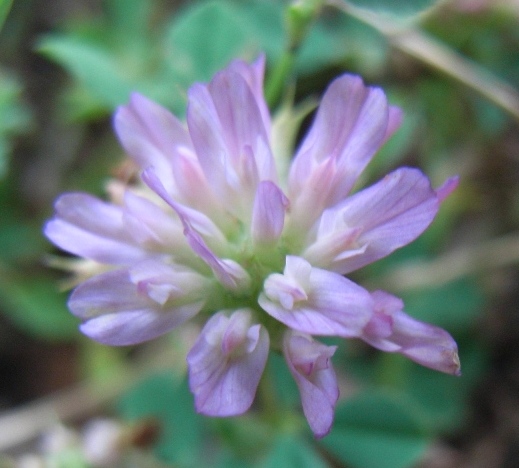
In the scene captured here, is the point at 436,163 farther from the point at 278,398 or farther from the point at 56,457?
the point at 56,457

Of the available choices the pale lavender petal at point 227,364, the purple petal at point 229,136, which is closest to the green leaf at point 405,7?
the purple petal at point 229,136

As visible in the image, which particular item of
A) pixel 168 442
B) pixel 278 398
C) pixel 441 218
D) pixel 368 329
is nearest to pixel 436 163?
pixel 441 218

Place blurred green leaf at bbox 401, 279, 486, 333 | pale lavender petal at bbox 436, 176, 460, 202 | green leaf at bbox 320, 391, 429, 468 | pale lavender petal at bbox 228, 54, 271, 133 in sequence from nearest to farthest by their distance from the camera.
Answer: pale lavender petal at bbox 436, 176, 460, 202
pale lavender petal at bbox 228, 54, 271, 133
green leaf at bbox 320, 391, 429, 468
blurred green leaf at bbox 401, 279, 486, 333

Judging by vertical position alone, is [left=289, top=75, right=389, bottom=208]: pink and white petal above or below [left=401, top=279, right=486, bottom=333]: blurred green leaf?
above

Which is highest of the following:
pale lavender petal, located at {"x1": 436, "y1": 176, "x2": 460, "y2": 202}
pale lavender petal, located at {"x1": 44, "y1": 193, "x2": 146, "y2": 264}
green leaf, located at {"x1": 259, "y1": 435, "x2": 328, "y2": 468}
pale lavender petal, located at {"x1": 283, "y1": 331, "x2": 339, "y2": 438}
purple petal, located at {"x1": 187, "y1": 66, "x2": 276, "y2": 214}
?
pale lavender petal, located at {"x1": 436, "y1": 176, "x2": 460, "y2": 202}

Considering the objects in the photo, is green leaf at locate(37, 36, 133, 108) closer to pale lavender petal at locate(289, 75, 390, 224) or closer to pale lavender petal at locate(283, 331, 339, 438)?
pale lavender petal at locate(289, 75, 390, 224)

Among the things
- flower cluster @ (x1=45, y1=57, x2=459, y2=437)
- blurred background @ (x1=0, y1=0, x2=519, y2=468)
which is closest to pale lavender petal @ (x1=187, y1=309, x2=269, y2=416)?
flower cluster @ (x1=45, y1=57, x2=459, y2=437)

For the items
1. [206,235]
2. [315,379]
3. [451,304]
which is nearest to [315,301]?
[315,379]

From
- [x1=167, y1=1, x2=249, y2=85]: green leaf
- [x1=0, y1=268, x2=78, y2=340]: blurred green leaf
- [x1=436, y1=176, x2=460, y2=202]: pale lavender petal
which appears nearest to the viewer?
[x1=436, y1=176, x2=460, y2=202]: pale lavender petal
